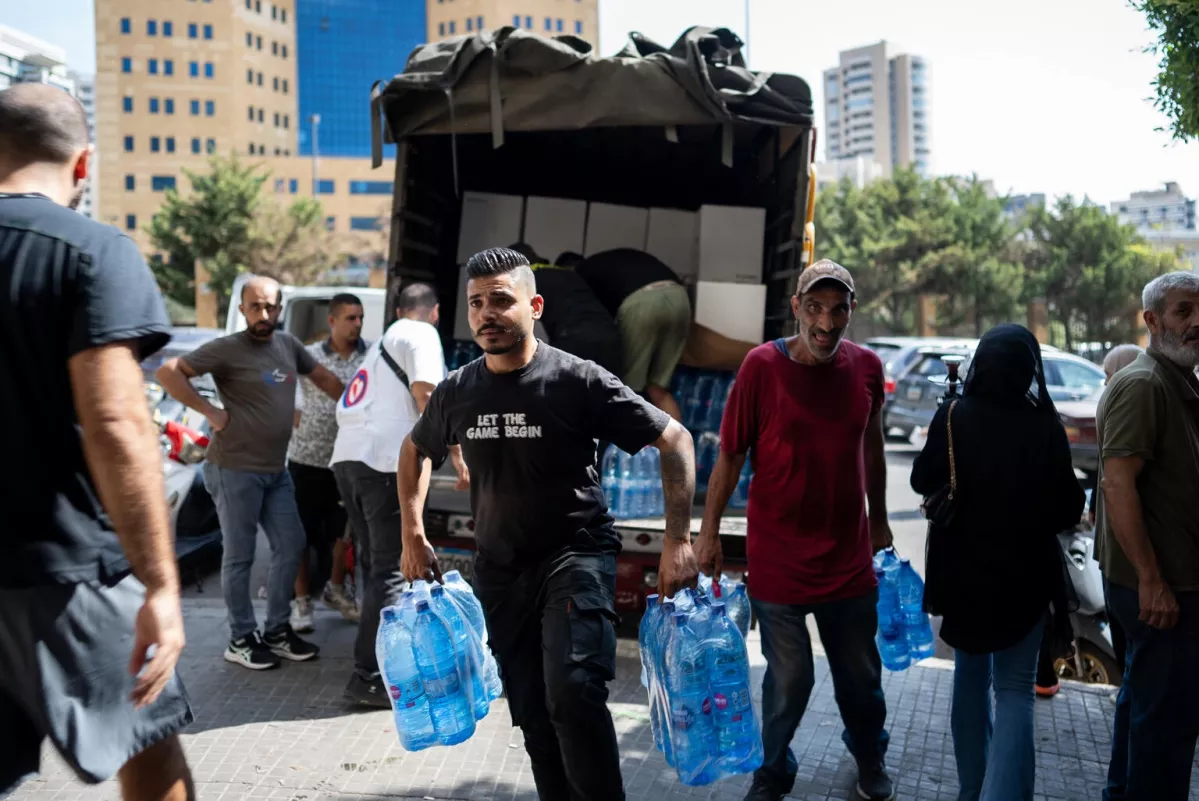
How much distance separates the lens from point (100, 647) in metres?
2.27

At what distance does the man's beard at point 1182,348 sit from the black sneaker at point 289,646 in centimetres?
441

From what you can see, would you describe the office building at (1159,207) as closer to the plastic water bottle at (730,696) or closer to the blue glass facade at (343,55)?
the blue glass facade at (343,55)

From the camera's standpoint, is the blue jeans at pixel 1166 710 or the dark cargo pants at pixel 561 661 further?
the blue jeans at pixel 1166 710

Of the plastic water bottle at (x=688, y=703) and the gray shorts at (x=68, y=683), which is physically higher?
the gray shorts at (x=68, y=683)

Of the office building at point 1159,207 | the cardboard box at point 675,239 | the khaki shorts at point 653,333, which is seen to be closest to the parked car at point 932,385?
the cardboard box at point 675,239

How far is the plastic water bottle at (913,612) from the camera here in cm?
464

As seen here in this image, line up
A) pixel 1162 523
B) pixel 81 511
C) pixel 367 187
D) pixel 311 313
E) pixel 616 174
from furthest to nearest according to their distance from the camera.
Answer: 1. pixel 367 187
2. pixel 311 313
3. pixel 616 174
4. pixel 1162 523
5. pixel 81 511

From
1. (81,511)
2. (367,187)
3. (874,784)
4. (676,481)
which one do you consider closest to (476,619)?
(676,481)

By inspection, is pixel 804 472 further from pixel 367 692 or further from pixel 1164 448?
pixel 367 692

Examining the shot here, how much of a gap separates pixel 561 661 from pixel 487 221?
17.7 ft

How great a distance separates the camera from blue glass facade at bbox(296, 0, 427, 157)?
103562 millimetres

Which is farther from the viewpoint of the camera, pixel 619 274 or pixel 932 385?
pixel 932 385

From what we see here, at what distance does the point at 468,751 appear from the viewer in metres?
4.58

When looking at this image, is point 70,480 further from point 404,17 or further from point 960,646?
point 404,17
